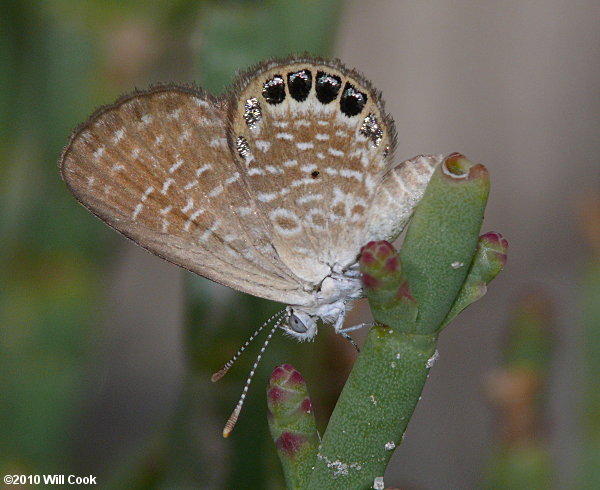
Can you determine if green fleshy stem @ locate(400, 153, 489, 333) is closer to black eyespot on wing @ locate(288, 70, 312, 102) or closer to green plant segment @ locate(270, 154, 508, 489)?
green plant segment @ locate(270, 154, 508, 489)

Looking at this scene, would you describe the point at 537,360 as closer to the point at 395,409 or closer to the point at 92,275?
Result: the point at 395,409

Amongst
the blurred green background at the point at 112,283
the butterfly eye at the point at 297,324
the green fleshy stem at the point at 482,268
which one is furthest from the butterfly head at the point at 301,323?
the green fleshy stem at the point at 482,268

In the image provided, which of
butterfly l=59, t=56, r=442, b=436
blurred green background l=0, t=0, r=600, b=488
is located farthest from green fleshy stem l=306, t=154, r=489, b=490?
blurred green background l=0, t=0, r=600, b=488

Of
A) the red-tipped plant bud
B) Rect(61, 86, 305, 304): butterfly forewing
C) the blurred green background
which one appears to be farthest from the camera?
the blurred green background

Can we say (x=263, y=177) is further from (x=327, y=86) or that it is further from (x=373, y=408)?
(x=373, y=408)

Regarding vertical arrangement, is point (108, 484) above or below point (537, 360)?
below

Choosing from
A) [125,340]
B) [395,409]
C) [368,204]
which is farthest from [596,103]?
[395,409]

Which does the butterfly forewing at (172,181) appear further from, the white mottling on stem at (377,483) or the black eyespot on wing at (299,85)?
the white mottling on stem at (377,483)
